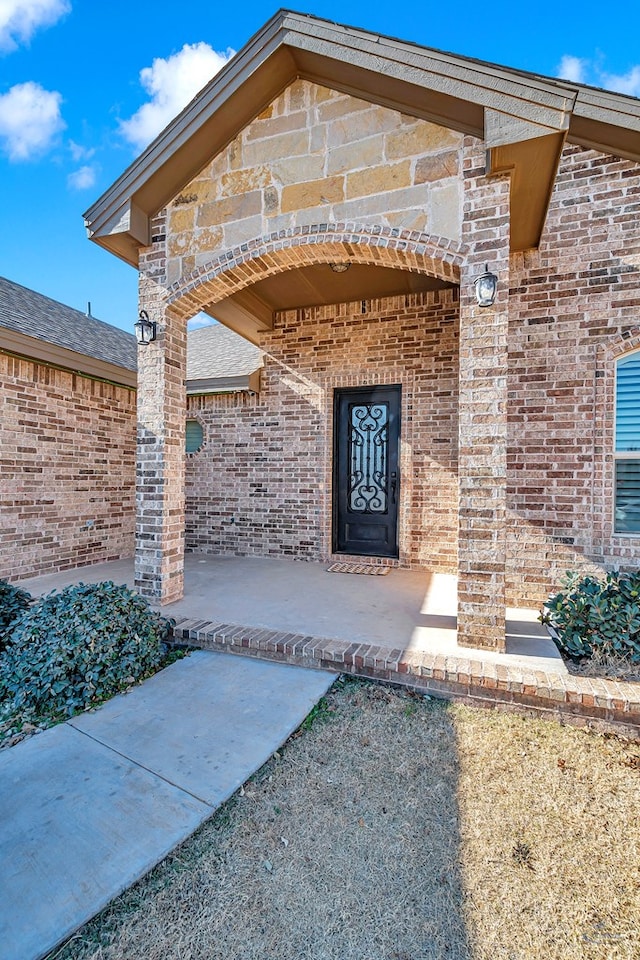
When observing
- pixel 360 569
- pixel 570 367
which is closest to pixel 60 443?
pixel 360 569

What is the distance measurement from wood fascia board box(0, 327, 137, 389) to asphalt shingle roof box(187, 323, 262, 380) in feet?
3.70

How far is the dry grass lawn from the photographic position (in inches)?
62.0

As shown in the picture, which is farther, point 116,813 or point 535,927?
point 116,813

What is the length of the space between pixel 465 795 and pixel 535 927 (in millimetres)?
653

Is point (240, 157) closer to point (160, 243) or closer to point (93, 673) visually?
point (160, 243)

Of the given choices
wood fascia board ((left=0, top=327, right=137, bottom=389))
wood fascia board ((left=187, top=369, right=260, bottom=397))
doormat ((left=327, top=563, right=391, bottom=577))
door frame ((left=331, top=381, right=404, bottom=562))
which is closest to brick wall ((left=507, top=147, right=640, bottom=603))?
doormat ((left=327, top=563, right=391, bottom=577))

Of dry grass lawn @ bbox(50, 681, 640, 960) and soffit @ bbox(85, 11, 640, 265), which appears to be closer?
dry grass lawn @ bbox(50, 681, 640, 960)

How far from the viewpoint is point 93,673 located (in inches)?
124

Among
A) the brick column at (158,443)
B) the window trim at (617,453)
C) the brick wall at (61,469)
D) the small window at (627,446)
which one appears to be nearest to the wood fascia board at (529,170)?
the window trim at (617,453)

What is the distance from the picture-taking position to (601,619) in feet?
10.9

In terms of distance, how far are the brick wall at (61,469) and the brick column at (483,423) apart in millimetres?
5320

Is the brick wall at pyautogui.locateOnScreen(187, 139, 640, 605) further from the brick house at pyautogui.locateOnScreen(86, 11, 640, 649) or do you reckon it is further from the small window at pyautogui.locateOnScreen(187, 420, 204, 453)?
the small window at pyautogui.locateOnScreen(187, 420, 204, 453)

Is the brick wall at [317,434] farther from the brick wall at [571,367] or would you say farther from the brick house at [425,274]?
the brick wall at [571,367]

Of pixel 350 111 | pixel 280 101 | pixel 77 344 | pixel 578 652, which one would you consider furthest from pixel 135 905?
pixel 77 344
